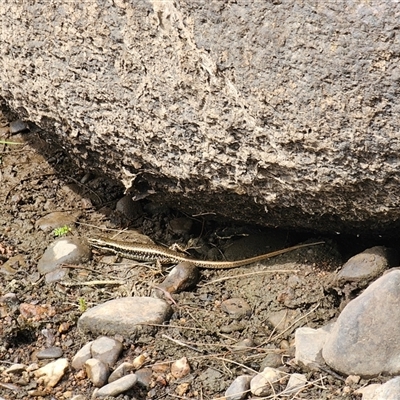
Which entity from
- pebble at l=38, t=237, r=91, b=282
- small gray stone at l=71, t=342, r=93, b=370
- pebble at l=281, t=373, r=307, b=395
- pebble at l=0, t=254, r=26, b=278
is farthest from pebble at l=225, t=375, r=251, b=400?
pebble at l=0, t=254, r=26, b=278

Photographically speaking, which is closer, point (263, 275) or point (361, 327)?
point (361, 327)

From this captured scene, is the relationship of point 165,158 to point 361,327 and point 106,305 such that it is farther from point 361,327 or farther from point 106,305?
point 361,327

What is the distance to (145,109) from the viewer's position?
3355mm

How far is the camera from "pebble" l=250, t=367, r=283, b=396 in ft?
10.0

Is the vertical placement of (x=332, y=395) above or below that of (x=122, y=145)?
below

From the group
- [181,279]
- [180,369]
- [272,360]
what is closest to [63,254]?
[181,279]

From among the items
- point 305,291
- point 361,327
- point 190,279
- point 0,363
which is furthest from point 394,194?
point 0,363

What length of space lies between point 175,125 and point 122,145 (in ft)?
1.20

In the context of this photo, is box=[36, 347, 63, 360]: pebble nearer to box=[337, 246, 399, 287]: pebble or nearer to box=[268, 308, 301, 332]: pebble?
box=[268, 308, 301, 332]: pebble

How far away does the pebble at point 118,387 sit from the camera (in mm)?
3152

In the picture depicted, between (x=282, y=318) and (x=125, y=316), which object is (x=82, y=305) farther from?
(x=282, y=318)

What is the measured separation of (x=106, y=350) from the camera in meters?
3.45

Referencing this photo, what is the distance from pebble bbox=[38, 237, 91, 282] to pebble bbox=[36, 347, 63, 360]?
23.3 inches

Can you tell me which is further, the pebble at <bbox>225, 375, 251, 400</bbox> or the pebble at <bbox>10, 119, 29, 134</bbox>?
the pebble at <bbox>10, 119, 29, 134</bbox>
